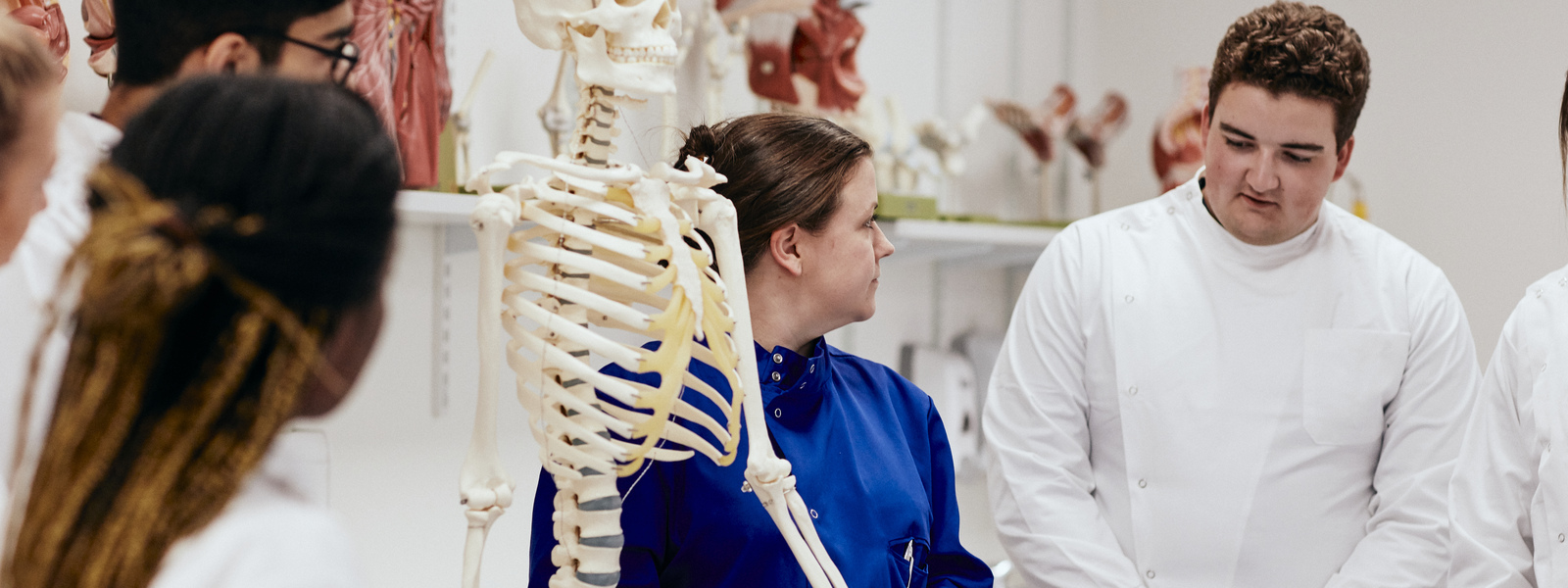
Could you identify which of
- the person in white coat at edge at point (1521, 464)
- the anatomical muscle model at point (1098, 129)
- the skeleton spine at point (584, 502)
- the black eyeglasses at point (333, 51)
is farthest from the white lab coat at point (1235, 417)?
the anatomical muscle model at point (1098, 129)

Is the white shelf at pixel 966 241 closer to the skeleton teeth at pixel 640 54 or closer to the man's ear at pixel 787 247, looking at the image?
the man's ear at pixel 787 247

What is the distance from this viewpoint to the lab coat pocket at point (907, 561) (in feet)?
4.00

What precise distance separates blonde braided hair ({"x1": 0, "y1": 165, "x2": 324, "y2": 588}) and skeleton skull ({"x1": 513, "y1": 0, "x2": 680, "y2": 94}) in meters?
0.58

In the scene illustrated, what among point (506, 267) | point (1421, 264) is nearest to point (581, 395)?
point (506, 267)

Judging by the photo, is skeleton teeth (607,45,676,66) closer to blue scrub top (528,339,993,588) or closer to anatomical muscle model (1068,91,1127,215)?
blue scrub top (528,339,993,588)

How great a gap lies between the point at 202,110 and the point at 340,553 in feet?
0.78

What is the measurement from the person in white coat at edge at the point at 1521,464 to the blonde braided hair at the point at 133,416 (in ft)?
4.48

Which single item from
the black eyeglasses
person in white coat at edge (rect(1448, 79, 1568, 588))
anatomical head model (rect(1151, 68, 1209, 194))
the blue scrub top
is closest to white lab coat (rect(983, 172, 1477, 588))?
person in white coat at edge (rect(1448, 79, 1568, 588))

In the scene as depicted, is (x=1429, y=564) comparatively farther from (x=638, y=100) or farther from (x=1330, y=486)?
(x=638, y=100)

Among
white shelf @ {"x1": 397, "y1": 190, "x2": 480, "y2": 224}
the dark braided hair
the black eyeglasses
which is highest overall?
the black eyeglasses

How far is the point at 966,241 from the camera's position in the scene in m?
2.61

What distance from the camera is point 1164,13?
3344 millimetres

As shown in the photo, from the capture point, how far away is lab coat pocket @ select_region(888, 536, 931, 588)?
1.22 metres

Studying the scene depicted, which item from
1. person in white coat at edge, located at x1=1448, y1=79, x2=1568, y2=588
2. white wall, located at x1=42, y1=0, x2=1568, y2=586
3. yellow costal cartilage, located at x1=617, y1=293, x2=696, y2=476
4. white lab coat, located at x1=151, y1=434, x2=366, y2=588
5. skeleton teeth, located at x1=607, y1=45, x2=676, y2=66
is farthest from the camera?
white wall, located at x1=42, y1=0, x2=1568, y2=586
